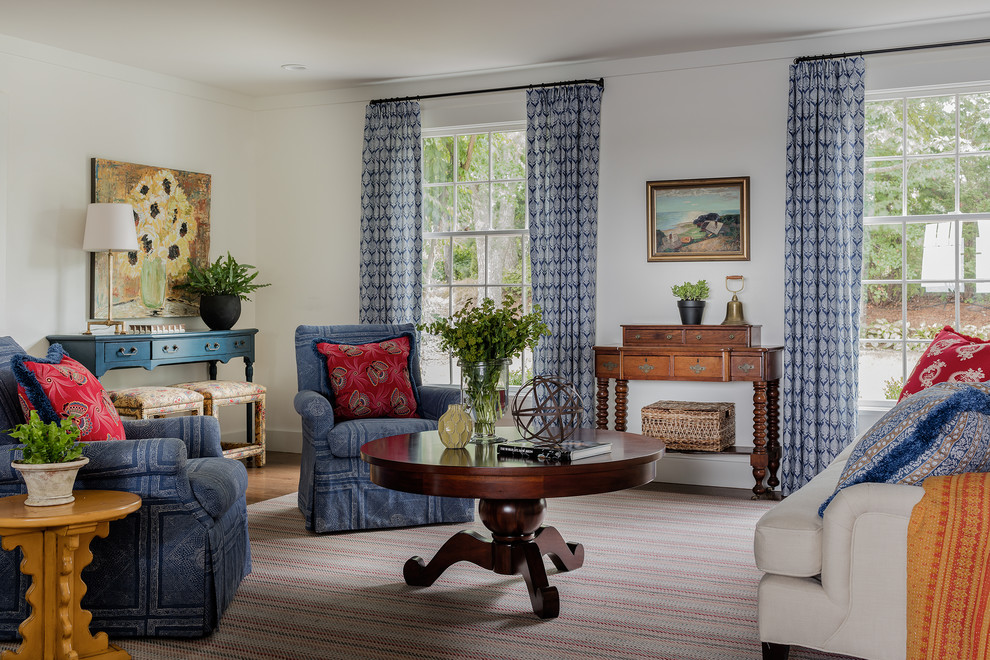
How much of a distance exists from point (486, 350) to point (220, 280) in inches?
132

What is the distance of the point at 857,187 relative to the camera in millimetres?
4965

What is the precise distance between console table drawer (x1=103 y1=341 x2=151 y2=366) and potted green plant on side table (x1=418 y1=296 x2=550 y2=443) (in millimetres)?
2651

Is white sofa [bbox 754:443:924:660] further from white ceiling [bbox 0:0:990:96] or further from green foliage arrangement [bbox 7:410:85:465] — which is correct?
white ceiling [bbox 0:0:990:96]

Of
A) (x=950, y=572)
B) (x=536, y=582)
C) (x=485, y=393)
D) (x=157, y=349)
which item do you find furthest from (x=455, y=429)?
(x=157, y=349)

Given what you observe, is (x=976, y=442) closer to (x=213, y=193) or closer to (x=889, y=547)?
(x=889, y=547)

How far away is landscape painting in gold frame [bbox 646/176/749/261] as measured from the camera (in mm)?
5316

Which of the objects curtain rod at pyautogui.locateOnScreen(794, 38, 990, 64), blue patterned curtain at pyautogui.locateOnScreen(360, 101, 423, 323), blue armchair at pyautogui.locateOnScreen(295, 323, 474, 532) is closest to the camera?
blue armchair at pyautogui.locateOnScreen(295, 323, 474, 532)

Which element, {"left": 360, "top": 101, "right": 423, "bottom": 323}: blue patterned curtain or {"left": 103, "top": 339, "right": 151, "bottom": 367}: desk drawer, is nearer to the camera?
{"left": 103, "top": 339, "right": 151, "bottom": 367}: desk drawer

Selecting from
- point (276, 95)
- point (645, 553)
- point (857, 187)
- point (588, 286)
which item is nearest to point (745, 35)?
point (857, 187)

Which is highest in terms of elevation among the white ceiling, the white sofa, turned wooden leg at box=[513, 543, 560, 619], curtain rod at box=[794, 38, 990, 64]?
the white ceiling

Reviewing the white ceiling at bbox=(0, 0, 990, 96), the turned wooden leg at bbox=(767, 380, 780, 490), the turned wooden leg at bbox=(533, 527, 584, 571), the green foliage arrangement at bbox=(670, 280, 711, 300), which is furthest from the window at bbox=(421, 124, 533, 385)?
the turned wooden leg at bbox=(533, 527, 584, 571)

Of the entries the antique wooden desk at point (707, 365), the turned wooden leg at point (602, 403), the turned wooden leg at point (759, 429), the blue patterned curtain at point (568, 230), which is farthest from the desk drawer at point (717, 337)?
the blue patterned curtain at point (568, 230)

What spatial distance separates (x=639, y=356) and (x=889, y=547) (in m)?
3.04

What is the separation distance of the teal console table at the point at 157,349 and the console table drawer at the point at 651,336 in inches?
108
